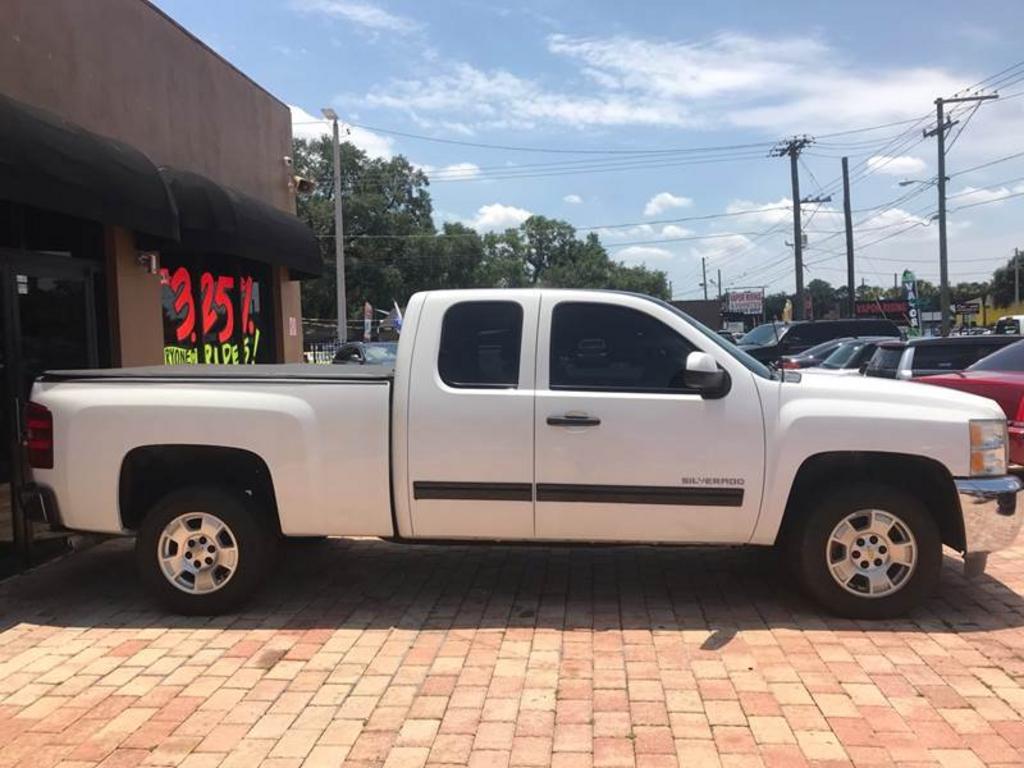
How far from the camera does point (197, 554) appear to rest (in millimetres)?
5121

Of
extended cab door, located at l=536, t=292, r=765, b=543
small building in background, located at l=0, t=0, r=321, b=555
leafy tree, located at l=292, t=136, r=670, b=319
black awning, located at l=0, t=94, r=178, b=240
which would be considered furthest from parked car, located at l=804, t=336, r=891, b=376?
leafy tree, located at l=292, t=136, r=670, b=319

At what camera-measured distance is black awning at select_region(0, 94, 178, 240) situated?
226 inches

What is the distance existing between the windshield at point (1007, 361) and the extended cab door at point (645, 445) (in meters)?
4.91

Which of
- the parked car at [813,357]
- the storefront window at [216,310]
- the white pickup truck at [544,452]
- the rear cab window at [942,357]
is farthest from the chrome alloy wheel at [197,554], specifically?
the parked car at [813,357]

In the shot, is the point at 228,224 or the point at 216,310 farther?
the point at 216,310

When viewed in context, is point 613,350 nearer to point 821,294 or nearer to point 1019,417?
point 1019,417

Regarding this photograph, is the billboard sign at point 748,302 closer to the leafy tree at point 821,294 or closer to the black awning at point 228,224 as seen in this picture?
the leafy tree at point 821,294

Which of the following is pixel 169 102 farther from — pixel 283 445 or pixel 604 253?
pixel 604 253

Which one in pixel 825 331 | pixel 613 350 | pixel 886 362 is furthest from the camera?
pixel 825 331

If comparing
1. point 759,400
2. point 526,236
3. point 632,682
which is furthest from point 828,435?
point 526,236

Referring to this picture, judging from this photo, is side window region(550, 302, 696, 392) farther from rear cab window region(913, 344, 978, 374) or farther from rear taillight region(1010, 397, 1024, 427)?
rear cab window region(913, 344, 978, 374)

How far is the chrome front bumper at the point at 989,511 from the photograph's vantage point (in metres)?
4.67

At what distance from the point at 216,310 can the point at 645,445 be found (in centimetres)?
760

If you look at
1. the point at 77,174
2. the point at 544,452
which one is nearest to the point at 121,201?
the point at 77,174
